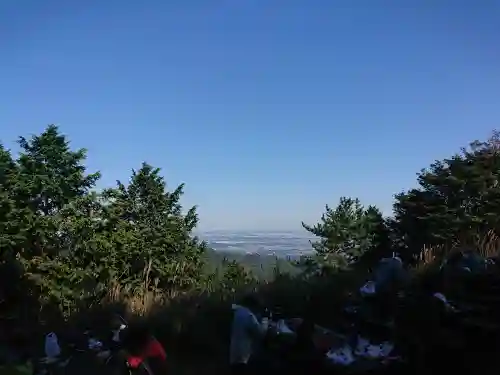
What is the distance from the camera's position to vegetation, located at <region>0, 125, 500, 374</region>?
11.1 metres

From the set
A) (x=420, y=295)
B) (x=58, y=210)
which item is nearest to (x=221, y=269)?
(x=420, y=295)

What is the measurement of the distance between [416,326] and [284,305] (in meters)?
1.59

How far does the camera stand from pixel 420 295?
146 inches

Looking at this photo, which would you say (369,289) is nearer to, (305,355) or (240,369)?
(305,355)

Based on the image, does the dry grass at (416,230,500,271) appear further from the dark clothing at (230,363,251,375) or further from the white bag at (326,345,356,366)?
the dark clothing at (230,363,251,375)

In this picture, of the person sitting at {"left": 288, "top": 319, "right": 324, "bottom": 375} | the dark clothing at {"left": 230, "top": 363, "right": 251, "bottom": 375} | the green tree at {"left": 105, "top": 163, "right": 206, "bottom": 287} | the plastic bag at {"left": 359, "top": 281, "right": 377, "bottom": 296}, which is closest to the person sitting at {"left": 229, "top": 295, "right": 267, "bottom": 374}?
the dark clothing at {"left": 230, "top": 363, "right": 251, "bottom": 375}

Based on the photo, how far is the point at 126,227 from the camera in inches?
923

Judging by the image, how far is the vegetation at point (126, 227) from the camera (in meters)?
11.1

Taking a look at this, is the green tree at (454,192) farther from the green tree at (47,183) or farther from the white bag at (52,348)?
the green tree at (47,183)

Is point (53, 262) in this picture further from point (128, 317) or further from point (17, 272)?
point (128, 317)

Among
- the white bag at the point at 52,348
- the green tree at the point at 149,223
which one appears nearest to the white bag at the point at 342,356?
the white bag at the point at 52,348

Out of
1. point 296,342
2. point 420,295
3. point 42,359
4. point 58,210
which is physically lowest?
point 42,359

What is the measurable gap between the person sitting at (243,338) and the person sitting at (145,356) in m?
0.61

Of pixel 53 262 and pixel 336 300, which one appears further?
pixel 53 262
